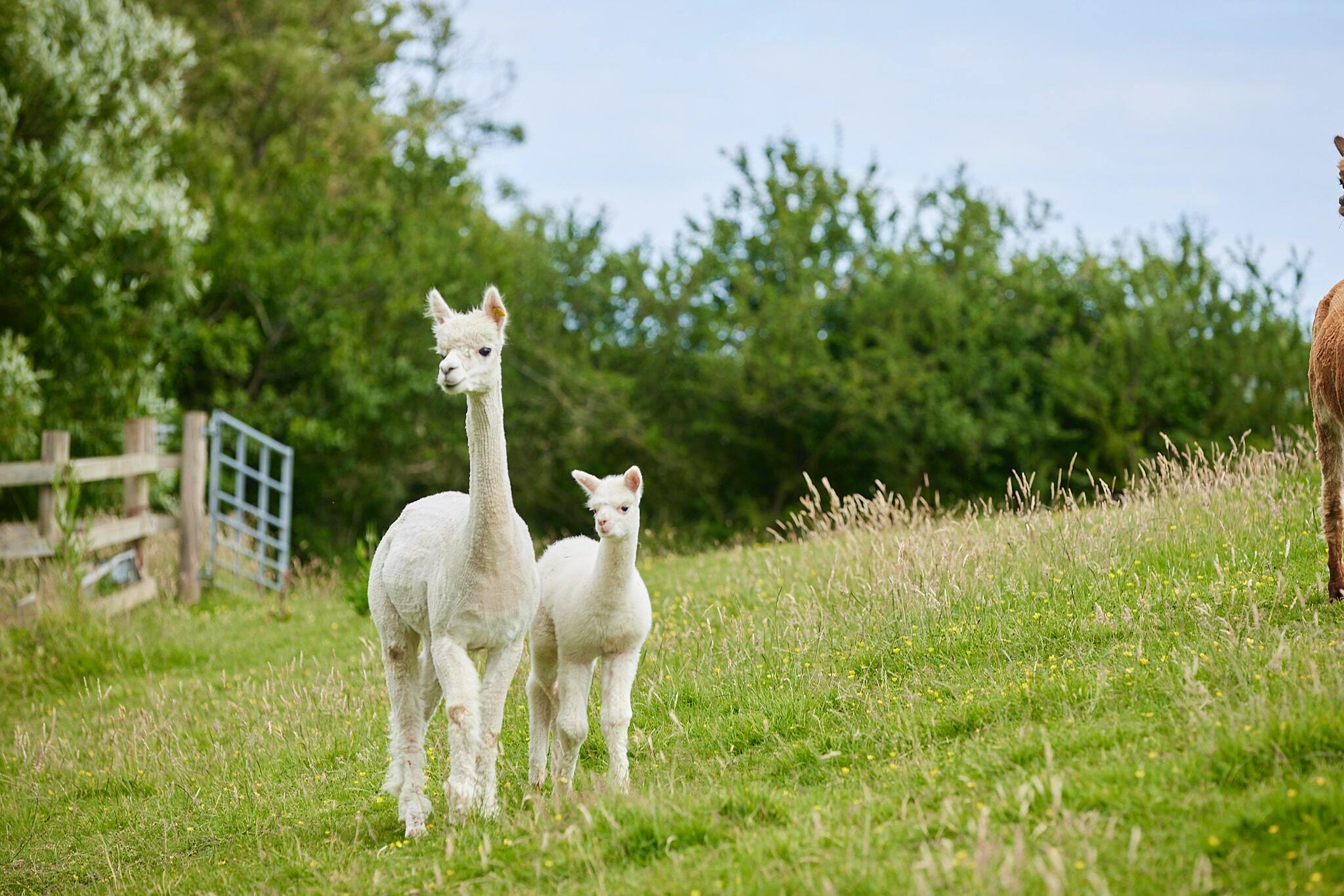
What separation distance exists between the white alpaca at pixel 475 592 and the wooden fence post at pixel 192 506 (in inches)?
421

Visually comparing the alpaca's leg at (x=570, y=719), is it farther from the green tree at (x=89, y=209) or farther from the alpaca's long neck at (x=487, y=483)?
the green tree at (x=89, y=209)

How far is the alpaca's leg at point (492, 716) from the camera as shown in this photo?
5.55m

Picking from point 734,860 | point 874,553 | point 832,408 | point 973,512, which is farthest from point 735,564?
point 832,408

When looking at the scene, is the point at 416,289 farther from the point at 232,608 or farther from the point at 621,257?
the point at 232,608

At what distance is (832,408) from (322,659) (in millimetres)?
12743

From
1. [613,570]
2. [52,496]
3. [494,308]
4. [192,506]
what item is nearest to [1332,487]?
[613,570]

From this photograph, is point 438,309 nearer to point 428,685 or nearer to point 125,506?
point 428,685

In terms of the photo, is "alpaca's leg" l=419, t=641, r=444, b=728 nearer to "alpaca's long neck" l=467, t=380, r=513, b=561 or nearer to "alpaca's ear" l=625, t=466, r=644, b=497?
"alpaca's long neck" l=467, t=380, r=513, b=561

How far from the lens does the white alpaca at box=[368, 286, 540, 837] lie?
17.9 ft

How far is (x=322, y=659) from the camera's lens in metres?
10.6

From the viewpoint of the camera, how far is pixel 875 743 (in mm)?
5555

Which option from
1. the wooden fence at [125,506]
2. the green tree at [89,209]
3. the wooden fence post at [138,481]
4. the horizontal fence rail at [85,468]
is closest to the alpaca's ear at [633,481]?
the wooden fence at [125,506]

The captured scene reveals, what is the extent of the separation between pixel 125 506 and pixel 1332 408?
44.1 ft

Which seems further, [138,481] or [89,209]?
[89,209]
